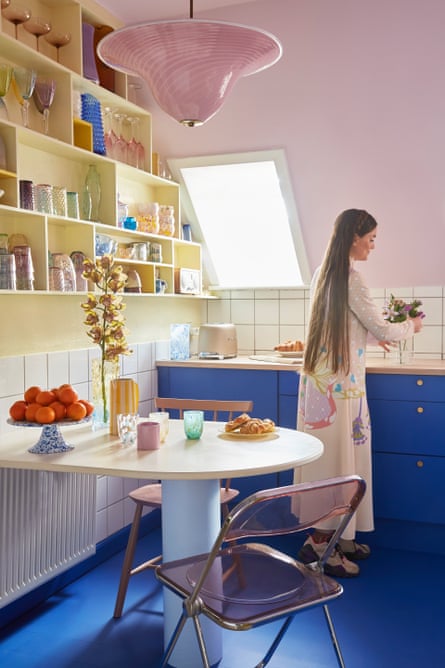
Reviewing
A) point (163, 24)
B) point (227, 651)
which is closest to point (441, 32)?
point (163, 24)

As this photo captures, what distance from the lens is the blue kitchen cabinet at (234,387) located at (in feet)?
12.2

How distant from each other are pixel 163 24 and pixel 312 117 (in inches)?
80.4

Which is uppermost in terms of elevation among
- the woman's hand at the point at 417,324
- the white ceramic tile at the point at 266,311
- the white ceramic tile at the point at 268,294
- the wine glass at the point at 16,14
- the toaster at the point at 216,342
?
the wine glass at the point at 16,14

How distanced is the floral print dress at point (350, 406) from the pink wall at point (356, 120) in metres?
0.80

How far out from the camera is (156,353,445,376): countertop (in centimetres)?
339

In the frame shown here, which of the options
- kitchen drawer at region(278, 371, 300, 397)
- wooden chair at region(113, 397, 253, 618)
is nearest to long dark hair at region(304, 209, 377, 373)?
wooden chair at region(113, 397, 253, 618)

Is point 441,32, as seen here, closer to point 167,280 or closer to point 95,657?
point 167,280

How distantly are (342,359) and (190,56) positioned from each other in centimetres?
162

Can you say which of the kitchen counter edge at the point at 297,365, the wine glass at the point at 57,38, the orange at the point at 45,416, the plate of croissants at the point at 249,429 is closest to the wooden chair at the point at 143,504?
the plate of croissants at the point at 249,429

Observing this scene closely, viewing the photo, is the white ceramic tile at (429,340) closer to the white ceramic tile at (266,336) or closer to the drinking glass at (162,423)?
the white ceramic tile at (266,336)

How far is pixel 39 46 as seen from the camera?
3.02 meters

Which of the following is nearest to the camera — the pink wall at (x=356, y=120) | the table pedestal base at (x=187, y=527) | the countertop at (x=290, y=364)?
the table pedestal base at (x=187, y=527)

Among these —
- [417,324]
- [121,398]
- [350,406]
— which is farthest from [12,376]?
[417,324]

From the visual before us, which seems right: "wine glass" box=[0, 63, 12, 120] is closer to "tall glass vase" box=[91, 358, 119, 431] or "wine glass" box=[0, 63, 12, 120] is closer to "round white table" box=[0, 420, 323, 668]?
"tall glass vase" box=[91, 358, 119, 431]
